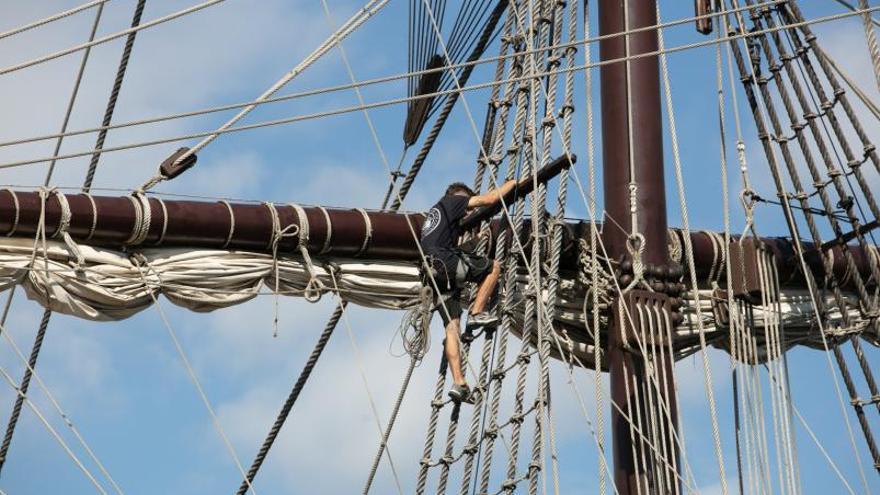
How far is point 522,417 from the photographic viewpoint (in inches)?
433

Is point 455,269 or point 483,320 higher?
point 455,269

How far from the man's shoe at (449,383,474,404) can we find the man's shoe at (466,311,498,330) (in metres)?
0.35

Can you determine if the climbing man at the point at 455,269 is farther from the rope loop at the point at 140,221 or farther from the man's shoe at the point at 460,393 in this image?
the rope loop at the point at 140,221

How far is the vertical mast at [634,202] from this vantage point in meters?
10.8

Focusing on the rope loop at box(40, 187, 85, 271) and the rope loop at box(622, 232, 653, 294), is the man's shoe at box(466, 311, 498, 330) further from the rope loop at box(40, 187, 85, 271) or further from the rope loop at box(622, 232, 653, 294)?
the rope loop at box(40, 187, 85, 271)

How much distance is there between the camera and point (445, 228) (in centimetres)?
1095

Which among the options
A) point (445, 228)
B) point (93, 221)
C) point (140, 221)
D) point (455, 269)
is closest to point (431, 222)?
point (445, 228)

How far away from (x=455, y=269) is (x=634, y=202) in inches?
45.6

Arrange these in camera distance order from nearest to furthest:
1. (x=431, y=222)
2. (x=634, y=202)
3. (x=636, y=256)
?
1. (x=431, y=222)
2. (x=636, y=256)
3. (x=634, y=202)

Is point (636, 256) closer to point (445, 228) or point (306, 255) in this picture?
point (445, 228)

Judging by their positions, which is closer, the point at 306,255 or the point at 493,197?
the point at 493,197

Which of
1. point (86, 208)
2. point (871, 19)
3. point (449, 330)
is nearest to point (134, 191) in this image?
point (86, 208)

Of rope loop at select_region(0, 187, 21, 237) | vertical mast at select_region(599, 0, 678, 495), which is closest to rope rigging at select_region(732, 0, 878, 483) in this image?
vertical mast at select_region(599, 0, 678, 495)

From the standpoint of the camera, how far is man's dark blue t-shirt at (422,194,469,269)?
1092 cm
